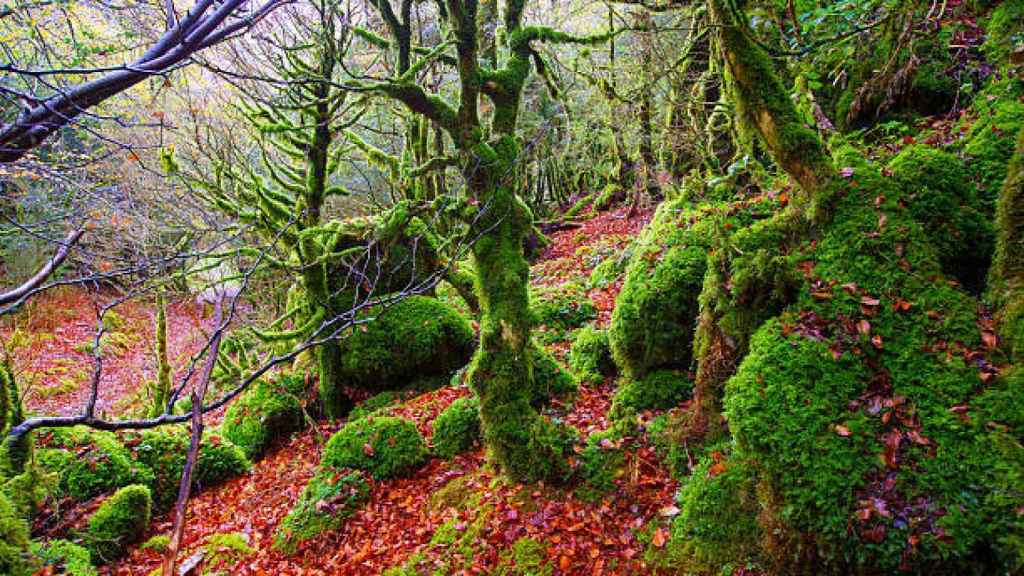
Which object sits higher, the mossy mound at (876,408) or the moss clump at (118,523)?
the mossy mound at (876,408)

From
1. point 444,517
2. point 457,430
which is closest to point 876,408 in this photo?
point 444,517

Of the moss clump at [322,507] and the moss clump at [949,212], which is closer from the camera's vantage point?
the moss clump at [949,212]

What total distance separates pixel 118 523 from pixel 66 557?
98 centimetres

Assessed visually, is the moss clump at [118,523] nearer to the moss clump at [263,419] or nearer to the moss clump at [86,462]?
the moss clump at [86,462]

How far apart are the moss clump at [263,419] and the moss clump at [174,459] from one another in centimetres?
43

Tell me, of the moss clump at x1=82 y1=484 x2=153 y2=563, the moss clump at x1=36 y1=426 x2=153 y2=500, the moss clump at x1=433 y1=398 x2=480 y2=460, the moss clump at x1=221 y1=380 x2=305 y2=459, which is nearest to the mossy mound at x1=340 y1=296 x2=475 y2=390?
the moss clump at x1=221 y1=380 x2=305 y2=459

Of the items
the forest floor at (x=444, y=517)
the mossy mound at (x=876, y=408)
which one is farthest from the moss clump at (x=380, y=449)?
the mossy mound at (x=876, y=408)

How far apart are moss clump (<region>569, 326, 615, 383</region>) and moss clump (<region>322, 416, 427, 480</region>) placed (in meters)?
2.34

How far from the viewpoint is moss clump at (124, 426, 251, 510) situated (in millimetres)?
6980

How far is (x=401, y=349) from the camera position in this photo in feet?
28.5

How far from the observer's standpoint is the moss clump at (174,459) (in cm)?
698

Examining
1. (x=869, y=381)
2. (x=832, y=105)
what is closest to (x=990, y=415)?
(x=869, y=381)

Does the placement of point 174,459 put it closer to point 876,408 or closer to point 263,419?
point 263,419

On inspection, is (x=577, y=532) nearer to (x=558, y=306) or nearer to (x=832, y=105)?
(x=558, y=306)
